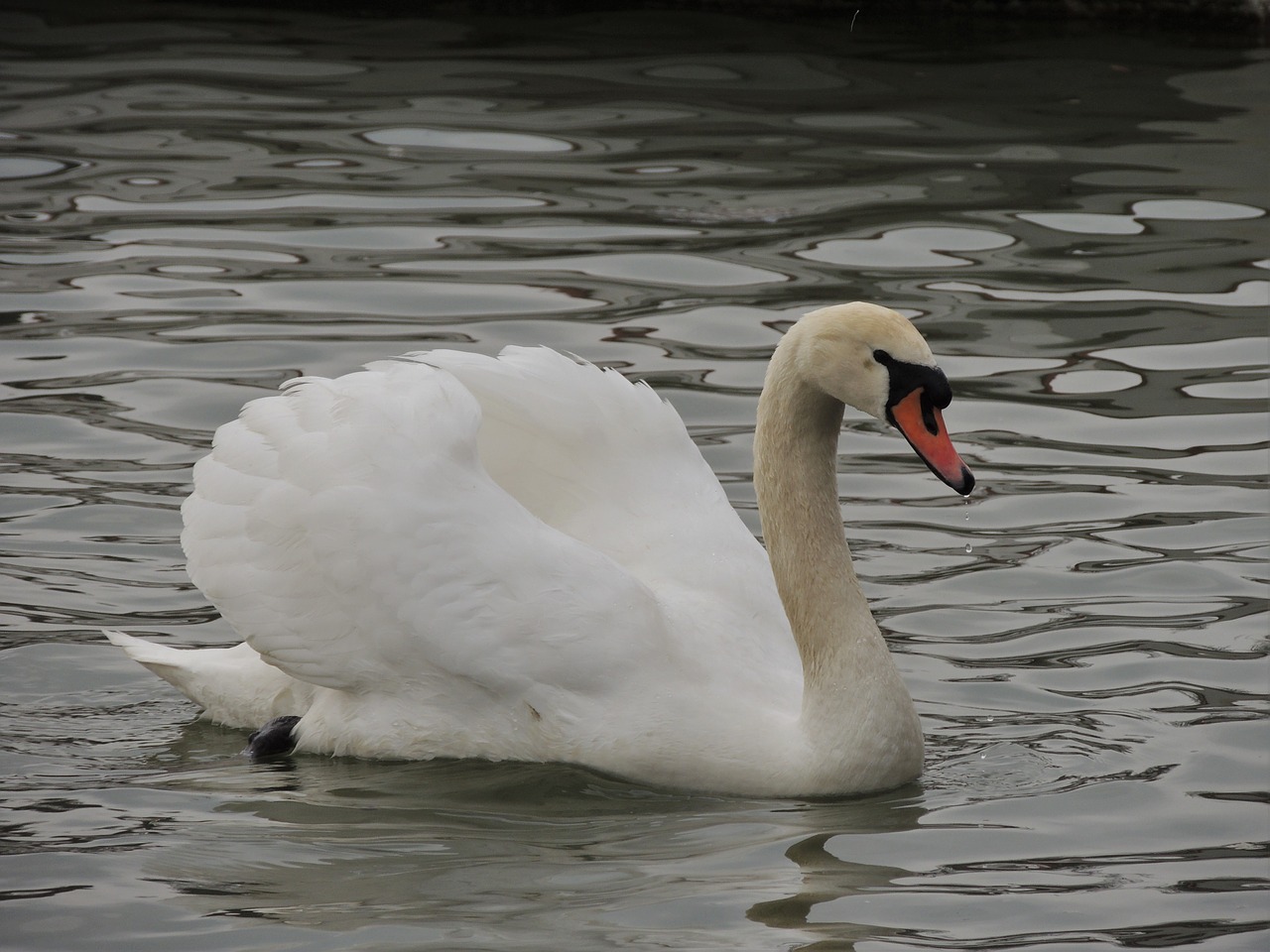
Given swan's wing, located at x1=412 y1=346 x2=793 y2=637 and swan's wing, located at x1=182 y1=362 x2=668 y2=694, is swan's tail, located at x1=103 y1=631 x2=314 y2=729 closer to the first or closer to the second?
swan's wing, located at x1=182 y1=362 x2=668 y2=694

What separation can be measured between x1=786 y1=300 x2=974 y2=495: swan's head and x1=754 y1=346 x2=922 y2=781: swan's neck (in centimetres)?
14

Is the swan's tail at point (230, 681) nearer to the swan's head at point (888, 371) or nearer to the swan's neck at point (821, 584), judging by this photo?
the swan's neck at point (821, 584)

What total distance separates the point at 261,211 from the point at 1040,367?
185 inches

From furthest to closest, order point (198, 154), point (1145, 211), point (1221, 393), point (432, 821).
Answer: point (198, 154) < point (1145, 211) < point (1221, 393) < point (432, 821)

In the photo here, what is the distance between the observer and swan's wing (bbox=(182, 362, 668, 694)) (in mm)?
5734

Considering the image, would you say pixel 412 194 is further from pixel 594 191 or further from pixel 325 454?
pixel 325 454

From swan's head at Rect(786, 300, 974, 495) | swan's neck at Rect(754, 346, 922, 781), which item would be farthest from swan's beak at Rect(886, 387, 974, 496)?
swan's neck at Rect(754, 346, 922, 781)

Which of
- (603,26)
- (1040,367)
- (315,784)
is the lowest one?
(315,784)

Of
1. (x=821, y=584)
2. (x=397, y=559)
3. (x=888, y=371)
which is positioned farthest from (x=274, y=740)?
(x=888, y=371)

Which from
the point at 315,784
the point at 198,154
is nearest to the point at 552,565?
the point at 315,784

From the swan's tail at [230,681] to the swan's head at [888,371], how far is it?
6.35 feet

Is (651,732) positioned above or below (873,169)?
below

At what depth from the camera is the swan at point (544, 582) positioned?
5.69m

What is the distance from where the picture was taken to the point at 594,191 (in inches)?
486
